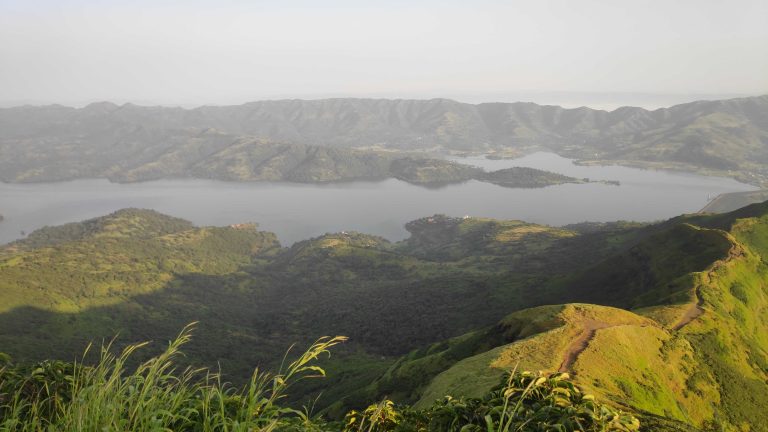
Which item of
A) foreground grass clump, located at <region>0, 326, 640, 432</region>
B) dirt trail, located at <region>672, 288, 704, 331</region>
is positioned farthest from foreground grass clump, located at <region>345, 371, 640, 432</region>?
dirt trail, located at <region>672, 288, 704, 331</region>

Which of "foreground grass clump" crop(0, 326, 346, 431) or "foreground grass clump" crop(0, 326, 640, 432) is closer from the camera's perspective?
"foreground grass clump" crop(0, 326, 346, 431)

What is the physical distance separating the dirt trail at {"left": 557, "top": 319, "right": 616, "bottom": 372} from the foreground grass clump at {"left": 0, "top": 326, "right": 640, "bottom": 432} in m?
41.1

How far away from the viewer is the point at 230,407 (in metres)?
9.44

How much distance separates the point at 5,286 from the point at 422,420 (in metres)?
257

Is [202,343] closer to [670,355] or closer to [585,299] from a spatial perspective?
[585,299]

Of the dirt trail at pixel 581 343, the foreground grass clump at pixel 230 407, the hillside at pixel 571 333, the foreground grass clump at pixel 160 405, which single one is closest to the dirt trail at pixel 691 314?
the hillside at pixel 571 333

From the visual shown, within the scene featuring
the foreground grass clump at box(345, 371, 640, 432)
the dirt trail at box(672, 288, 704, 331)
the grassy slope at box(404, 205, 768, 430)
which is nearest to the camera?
the foreground grass clump at box(345, 371, 640, 432)

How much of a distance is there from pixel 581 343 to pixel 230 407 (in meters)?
55.4

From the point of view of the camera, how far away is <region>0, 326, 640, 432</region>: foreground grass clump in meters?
7.32

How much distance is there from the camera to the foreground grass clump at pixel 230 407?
7324 mm

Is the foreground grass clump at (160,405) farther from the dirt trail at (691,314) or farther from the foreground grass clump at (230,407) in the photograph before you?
the dirt trail at (691,314)

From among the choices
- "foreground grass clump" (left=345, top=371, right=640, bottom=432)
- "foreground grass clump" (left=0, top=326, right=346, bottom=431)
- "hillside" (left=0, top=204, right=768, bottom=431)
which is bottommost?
"hillside" (left=0, top=204, right=768, bottom=431)

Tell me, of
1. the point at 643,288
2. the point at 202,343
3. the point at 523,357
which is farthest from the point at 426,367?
the point at 202,343

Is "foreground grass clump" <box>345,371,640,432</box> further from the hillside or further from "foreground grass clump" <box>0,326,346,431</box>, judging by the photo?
the hillside
